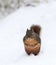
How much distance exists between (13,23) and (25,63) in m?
3.04

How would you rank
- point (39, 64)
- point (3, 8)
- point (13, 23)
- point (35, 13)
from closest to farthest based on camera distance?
point (39, 64), point (13, 23), point (35, 13), point (3, 8)

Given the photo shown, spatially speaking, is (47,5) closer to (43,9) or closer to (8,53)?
(43,9)

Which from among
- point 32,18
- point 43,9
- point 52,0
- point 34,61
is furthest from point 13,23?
point 34,61

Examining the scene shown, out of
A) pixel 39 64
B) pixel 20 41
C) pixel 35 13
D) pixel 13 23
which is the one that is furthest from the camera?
pixel 35 13

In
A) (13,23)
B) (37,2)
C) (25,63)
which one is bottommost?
(25,63)

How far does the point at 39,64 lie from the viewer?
14.1ft

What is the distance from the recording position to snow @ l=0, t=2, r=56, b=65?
178 inches

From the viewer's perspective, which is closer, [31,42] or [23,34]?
[31,42]

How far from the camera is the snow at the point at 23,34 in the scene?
14.8 ft

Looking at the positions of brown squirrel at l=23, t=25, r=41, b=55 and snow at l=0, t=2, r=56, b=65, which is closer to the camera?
brown squirrel at l=23, t=25, r=41, b=55

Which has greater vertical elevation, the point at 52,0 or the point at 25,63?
the point at 52,0

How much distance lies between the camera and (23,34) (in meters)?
6.36

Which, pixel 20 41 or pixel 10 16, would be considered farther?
pixel 10 16

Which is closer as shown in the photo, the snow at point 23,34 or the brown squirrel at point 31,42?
the brown squirrel at point 31,42
